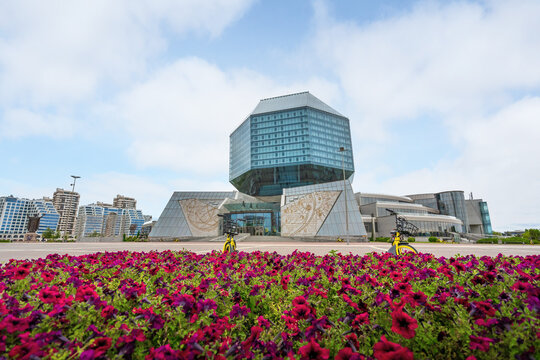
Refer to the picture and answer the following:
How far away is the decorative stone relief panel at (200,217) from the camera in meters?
45.5

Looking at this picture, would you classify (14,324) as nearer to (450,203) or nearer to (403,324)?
(403,324)

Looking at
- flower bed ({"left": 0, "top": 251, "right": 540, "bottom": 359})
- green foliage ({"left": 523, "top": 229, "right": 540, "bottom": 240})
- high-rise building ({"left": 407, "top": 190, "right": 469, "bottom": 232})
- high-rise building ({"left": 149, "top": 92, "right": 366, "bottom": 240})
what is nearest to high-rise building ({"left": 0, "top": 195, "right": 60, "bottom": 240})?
high-rise building ({"left": 149, "top": 92, "right": 366, "bottom": 240})

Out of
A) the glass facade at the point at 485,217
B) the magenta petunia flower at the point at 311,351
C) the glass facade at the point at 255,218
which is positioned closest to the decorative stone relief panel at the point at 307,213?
the glass facade at the point at 255,218

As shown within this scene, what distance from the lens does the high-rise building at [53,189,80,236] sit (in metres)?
166

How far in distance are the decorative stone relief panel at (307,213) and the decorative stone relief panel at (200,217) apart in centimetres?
1246

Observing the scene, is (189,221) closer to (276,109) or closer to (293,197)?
(293,197)

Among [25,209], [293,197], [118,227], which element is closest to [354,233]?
[293,197]

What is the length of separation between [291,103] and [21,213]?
18389 cm

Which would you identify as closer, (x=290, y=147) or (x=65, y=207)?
(x=290, y=147)

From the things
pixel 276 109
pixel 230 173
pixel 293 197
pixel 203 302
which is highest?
pixel 276 109

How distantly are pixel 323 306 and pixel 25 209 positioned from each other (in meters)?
222

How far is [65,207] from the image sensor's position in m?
170

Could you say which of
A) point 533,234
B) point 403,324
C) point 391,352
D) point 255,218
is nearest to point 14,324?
point 391,352

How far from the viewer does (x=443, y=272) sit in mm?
3682
